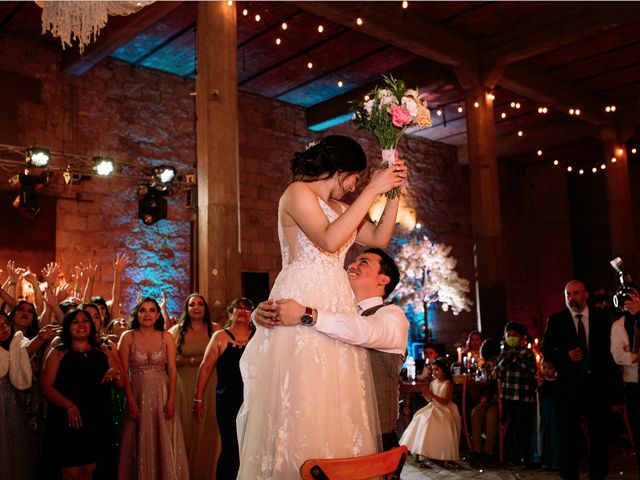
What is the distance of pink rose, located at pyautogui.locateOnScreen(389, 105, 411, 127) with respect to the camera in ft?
7.28

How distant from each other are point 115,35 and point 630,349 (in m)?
7.28

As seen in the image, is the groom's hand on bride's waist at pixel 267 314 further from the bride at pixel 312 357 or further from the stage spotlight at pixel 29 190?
the stage spotlight at pixel 29 190

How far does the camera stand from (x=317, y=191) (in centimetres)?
227

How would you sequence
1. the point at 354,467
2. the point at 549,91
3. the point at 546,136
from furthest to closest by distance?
the point at 546,136, the point at 549,91, the point at 354,467

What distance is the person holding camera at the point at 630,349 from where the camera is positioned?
206 inches

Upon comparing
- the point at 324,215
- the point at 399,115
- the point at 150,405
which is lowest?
the point at 150,405

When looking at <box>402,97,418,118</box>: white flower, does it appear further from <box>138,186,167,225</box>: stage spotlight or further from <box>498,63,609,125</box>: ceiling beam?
<box>498,63,609,125</box>: ceiling beam

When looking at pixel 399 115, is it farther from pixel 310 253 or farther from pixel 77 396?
pixel 77 396

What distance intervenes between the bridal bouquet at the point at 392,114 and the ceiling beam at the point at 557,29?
27.0ft

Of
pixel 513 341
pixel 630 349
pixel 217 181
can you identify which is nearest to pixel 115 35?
pixel 217 181

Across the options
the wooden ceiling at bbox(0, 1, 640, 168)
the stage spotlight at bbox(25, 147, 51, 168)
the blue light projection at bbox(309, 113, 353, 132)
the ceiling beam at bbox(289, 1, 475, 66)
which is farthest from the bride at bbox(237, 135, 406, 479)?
the blue light projection at bbox(309, 113, 353, 132)

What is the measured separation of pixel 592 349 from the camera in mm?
5379

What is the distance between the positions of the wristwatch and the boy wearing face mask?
503 cm

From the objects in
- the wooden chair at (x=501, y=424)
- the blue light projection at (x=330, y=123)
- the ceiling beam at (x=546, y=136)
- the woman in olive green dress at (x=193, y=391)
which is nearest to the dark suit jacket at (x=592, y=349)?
the wooden chair at (x=501, y=424)
